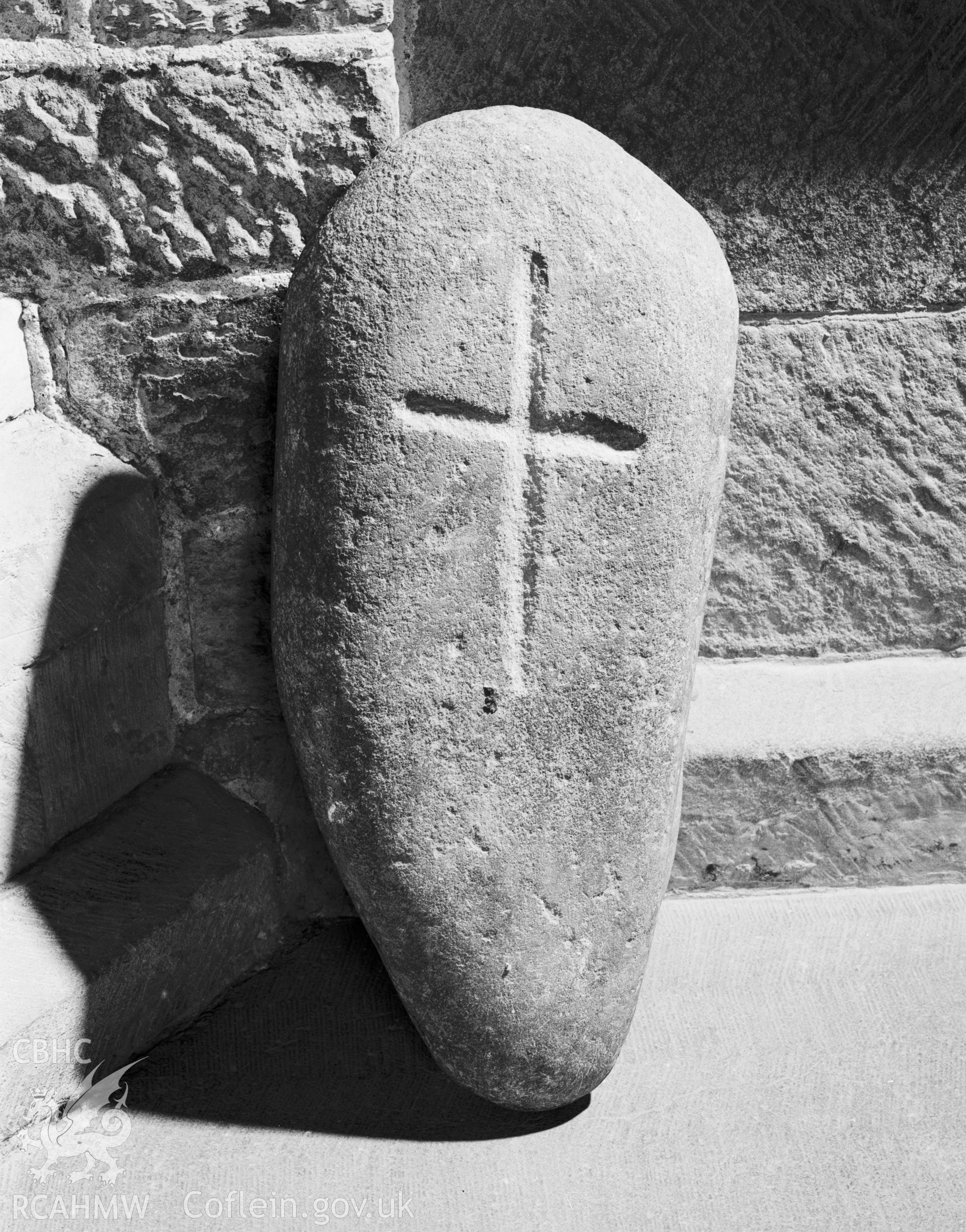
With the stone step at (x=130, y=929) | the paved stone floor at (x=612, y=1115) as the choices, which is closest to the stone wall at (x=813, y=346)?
the paved stone floor at (x=612, y=1115)

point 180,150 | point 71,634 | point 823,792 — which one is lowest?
point 823,792

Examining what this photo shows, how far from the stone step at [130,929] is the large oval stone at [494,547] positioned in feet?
0.89

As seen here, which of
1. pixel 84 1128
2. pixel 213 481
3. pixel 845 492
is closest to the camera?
pixel 84 1128

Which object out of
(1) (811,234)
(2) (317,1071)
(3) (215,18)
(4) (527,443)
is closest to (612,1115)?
(2) (317,1071)

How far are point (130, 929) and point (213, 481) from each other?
64 centimetres

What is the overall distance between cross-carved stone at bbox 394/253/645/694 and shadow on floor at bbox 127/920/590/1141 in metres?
0.56

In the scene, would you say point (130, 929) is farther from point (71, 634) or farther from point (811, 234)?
point (811, 234)

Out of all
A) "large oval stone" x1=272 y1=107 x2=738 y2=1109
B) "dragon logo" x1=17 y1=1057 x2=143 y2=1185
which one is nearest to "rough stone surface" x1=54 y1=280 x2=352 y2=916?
"large oval stone" x1=272 y1=107 x2=738 y2=1109

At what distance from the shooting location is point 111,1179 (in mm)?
1391

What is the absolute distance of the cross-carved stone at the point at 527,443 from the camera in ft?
4.92

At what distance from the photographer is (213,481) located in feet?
5.70

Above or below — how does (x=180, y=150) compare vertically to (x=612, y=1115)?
above

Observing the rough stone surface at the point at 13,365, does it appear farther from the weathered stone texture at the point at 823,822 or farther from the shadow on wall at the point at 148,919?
the weathered stone texture at the point at 823,822

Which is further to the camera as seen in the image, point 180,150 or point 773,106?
point 773,106
